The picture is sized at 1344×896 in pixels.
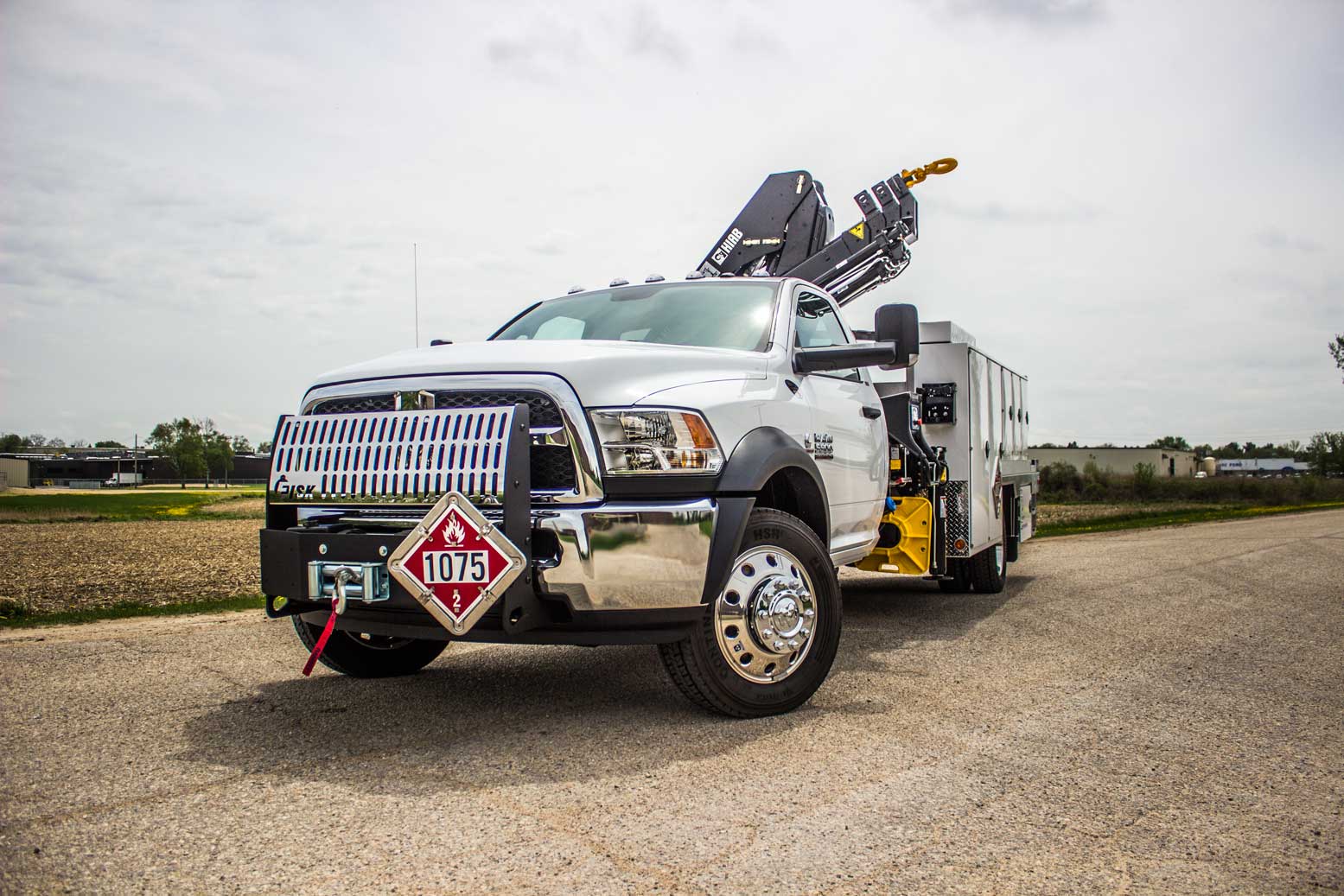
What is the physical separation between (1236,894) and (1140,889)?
9.4 inches

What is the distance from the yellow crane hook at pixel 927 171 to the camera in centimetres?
1098

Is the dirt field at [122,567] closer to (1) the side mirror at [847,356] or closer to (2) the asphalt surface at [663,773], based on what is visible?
(2) the asphalt surface at [663,773]

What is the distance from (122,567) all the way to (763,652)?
11.8m

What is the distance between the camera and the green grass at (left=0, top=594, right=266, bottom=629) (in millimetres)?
8070

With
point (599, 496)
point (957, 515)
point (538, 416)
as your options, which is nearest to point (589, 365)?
point (538, 416)

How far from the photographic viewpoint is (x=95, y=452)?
12862cm

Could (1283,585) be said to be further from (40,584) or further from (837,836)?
(40,584)

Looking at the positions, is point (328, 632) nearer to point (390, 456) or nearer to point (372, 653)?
point (390, 456)

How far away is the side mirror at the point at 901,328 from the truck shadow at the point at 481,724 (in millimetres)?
1757

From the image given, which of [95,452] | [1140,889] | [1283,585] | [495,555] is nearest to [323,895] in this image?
[495,555]

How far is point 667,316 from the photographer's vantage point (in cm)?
544

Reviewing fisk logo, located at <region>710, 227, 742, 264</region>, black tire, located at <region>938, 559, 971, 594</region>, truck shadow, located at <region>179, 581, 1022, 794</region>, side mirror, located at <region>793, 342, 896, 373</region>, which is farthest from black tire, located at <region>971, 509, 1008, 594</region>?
side mirror, located at <region>793, 342, 896, 373</region>

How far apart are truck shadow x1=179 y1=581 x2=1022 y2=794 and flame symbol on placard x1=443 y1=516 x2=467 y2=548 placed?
84 centimetres

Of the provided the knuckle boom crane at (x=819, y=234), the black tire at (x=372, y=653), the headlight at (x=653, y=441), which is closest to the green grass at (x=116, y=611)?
the black tire at (x=372, y=653)
